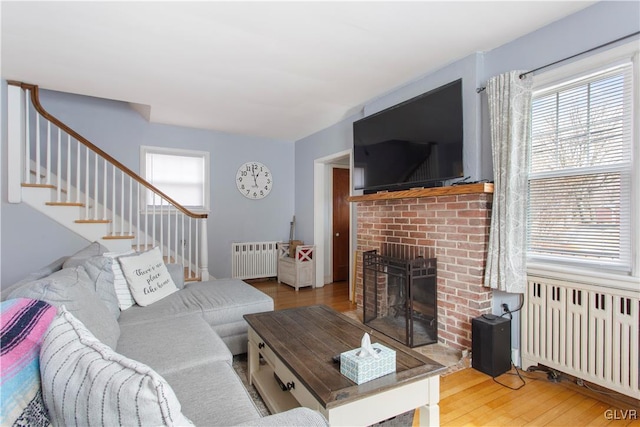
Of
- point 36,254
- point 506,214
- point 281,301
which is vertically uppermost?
point 506,214

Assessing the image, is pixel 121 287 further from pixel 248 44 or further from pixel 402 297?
pixel 402 297

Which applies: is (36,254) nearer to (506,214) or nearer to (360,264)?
(360,264)

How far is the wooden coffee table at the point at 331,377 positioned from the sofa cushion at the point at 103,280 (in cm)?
94

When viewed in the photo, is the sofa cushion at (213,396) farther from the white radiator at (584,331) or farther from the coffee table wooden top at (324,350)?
the white radiator at (584,331)

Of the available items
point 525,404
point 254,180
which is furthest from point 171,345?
point 254,180

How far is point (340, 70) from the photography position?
2.82 metres

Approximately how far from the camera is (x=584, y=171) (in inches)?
79.7

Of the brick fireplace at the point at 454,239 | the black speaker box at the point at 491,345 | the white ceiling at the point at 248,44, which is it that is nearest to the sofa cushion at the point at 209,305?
the brick fireplace at the point at 454,239

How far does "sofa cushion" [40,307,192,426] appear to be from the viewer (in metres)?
0.62

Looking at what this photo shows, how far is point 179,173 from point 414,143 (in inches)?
142

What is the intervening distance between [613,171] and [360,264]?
2373 mm

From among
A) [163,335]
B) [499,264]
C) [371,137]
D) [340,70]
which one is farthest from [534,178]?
[163,335]

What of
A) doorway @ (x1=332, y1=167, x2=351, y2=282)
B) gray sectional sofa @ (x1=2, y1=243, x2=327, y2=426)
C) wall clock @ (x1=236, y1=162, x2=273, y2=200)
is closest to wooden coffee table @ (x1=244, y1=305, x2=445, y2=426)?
gray sectional sofa @ (x1=2, y1=243, x2=327, y2=426)

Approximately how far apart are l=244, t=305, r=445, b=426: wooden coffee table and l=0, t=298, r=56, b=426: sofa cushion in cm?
86
